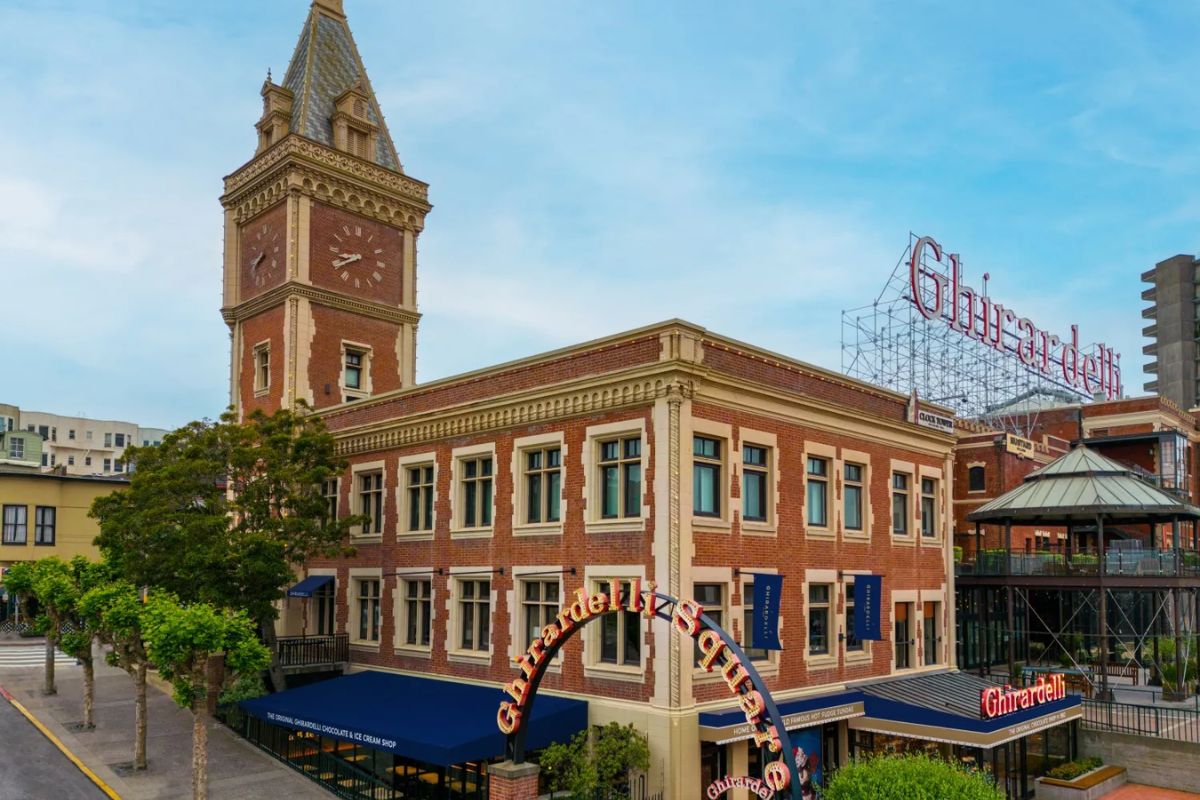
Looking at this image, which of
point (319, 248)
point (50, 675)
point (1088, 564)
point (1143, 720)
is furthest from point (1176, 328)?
point (50, 675)

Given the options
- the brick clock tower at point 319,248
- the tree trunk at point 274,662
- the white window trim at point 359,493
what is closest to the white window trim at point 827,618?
the white window trim at point 359,493

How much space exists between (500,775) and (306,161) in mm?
25812

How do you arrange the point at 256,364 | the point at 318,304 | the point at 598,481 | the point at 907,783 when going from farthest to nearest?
the point at 256,364
the point at 318,304
the point at 598,481
the point at 907,783

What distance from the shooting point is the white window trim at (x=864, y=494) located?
27.9 metres

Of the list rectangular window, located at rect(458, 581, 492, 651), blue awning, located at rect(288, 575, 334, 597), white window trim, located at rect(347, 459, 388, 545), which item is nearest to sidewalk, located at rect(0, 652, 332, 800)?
blue awning, located at rect(288, 575, 334, 597)

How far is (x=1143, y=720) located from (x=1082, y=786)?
5527 millimetres

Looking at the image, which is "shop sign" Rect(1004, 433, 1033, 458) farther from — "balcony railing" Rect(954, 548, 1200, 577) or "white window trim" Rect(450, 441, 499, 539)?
"white window trim" Rect(450, 441, 499, 539)

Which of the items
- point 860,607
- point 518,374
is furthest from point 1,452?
point 860,607

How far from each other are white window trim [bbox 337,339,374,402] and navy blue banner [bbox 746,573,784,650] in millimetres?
20239

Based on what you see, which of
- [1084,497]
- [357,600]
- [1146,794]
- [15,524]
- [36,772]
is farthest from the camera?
[15,524]

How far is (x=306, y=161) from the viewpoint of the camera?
123 feet

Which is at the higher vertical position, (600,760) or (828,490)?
(828,490)

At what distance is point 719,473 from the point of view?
24109 millimetres

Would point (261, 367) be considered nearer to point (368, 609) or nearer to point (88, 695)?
point (368, 609)
